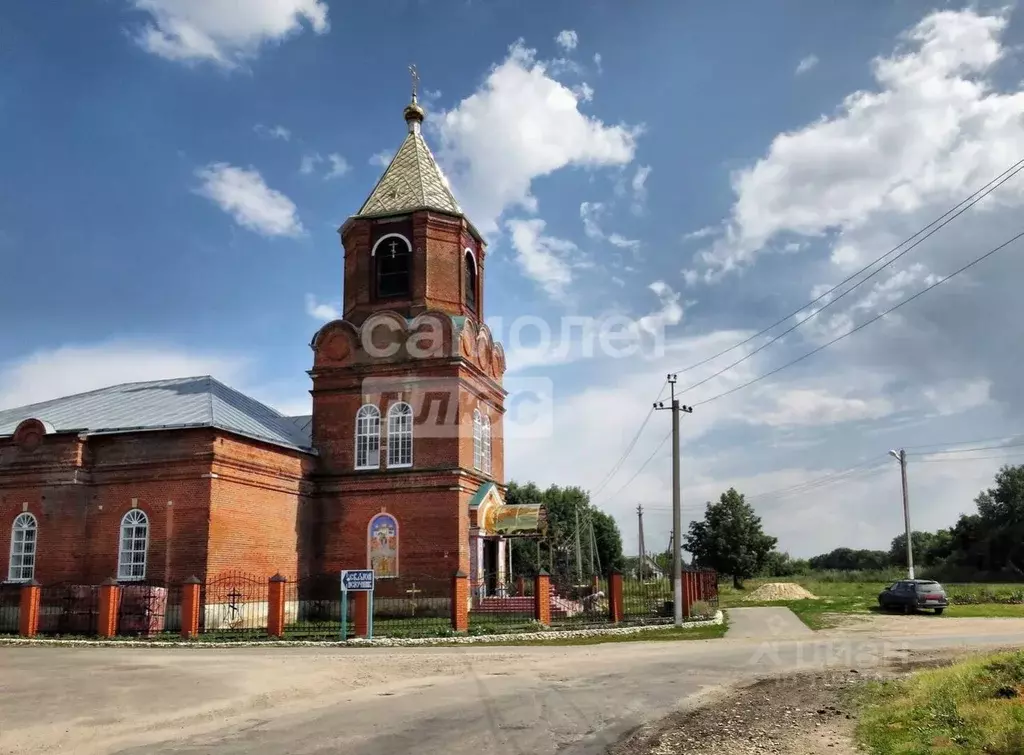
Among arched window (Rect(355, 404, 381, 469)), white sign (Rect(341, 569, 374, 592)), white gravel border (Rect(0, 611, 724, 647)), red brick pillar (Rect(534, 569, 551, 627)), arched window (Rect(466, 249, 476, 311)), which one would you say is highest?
arched window (Rect(466, 249, 476, 311))

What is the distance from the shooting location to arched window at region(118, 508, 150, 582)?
2353 centimetres

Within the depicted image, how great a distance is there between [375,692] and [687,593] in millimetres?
16855

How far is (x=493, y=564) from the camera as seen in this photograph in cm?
2883

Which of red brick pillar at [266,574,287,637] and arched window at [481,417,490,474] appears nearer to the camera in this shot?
red brick pillar at [266,574,287,637]

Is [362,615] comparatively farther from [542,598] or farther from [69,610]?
[69,610]

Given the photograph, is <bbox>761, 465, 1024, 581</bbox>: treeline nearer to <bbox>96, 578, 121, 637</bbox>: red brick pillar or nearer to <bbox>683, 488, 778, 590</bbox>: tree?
<bbox>683, 488, 778, 590</bbox>: tree

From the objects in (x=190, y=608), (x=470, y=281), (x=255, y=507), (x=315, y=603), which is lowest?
(x=315, y=603)

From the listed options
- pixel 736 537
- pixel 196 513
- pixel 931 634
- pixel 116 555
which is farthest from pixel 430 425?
pixel 736 537

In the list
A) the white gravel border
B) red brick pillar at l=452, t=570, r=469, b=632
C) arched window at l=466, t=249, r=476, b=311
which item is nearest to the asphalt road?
the white gravel border

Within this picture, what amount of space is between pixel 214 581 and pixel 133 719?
12.8 m

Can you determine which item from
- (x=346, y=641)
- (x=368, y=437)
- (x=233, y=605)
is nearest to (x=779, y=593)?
(x=368, y=437)

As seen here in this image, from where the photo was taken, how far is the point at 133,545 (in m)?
23.8

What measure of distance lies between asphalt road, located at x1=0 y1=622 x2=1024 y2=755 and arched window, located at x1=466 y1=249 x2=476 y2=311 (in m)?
14.4

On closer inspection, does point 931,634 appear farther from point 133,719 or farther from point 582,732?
point 133,719
